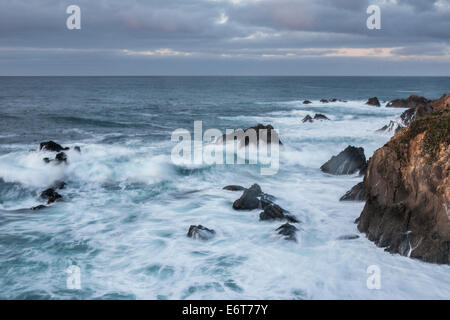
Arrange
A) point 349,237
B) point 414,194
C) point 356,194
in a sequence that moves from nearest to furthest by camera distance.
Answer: point 414,194 → point 349,237 → point 356,194

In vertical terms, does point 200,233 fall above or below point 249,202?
below

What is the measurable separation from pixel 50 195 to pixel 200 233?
9.55 m

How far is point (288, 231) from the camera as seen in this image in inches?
607

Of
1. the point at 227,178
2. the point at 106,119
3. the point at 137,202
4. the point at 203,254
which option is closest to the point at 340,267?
the point at 203,254

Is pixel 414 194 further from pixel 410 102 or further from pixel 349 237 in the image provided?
pixel 410 102

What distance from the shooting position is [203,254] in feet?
47.0

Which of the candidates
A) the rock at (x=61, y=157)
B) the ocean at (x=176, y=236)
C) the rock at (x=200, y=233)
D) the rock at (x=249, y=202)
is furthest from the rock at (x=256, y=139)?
the rock at (x=200, y=233)

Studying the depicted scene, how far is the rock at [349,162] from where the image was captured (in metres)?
24.7

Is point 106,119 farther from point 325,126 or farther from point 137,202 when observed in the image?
point 137,202

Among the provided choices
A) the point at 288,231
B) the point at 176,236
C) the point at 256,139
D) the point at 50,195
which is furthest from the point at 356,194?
the point at 50,195

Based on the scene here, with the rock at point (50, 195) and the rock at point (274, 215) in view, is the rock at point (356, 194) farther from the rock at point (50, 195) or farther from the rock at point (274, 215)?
the rock at point (50, 195)

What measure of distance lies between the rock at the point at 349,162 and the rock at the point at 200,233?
12083 mm

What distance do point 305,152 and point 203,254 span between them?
19.3m
